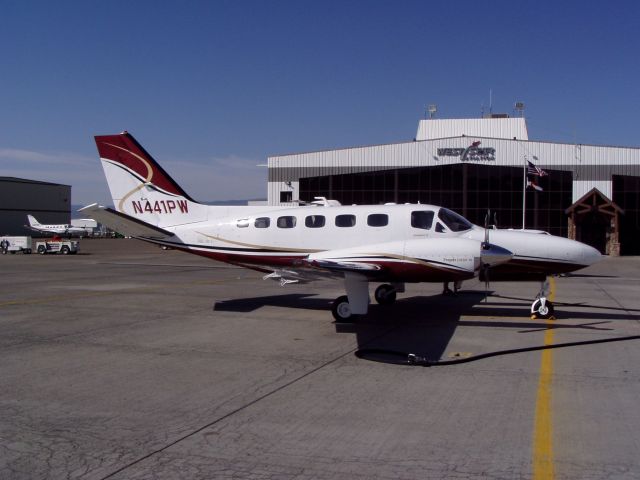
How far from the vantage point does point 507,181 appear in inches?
1859

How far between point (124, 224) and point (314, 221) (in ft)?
15.4

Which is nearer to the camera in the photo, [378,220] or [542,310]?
[542,310]

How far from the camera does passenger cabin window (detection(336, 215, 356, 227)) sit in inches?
573

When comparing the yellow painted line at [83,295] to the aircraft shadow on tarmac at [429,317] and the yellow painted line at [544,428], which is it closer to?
the aircraft shadow on tarmac at [429,317]

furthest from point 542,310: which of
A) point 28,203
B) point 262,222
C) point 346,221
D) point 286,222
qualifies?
point 28,203

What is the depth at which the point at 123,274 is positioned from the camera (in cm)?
2691

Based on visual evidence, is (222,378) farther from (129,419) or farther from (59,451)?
(59,451)

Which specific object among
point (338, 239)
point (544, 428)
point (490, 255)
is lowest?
point (544, 428)

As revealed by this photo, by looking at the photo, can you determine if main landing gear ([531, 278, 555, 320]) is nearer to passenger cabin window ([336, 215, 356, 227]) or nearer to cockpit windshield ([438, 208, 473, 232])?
cockpit windshield ([438, 208, 473, 232])

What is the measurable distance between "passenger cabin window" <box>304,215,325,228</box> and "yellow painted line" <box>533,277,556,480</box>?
653cm

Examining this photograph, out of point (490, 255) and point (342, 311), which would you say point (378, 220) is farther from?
point (490, 255)

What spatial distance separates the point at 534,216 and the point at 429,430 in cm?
4361

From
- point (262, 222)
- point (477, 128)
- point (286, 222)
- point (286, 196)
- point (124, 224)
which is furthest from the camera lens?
point (477, 128)

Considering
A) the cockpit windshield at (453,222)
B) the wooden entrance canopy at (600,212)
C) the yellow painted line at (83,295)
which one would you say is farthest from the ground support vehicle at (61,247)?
the cockpit windshield at (453,222)
